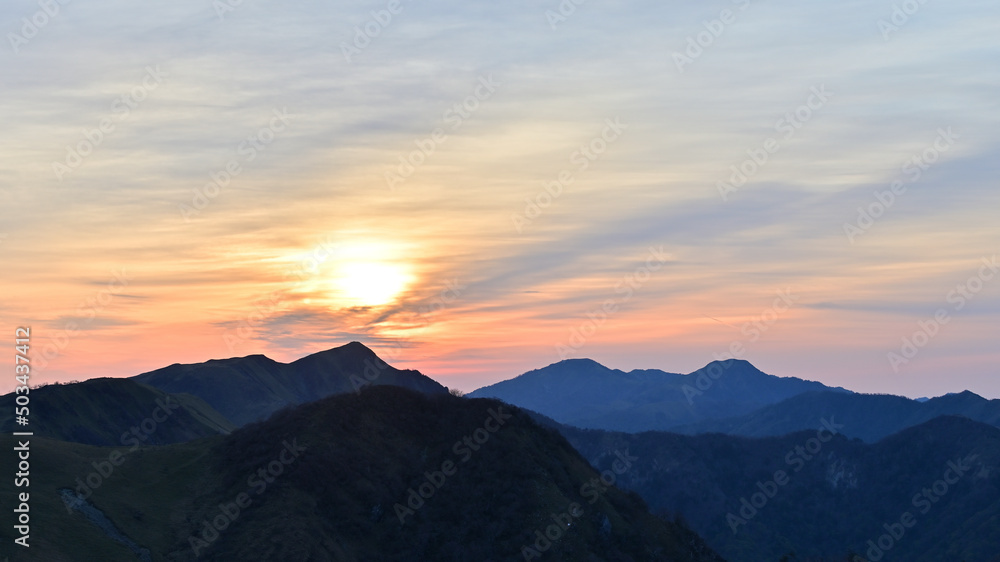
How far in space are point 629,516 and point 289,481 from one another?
170ft

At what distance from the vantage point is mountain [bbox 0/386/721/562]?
101688mm

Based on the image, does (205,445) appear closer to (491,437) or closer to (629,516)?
(491,437)

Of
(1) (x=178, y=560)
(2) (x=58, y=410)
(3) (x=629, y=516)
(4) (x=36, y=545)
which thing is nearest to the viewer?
(4) (x=36, y=545)

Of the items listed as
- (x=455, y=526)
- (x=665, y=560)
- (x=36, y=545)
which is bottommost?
Result: (x=665, y=560)

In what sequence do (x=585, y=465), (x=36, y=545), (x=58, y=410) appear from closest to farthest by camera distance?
1. (x=36, y=545)
2. (x=585, y=465)
3. (x=58, y=410)

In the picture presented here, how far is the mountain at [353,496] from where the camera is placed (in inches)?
4003

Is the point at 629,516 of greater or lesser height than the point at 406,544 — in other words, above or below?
below

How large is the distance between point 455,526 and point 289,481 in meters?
24.7

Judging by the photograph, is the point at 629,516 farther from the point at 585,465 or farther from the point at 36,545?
the point at 36,545

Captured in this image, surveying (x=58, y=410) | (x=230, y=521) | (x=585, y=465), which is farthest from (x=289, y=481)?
(x=58, y=410)

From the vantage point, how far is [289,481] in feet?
378

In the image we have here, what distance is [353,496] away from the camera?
117m

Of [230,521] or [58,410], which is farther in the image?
[58,410]

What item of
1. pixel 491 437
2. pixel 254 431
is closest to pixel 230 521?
pixel 254 431
